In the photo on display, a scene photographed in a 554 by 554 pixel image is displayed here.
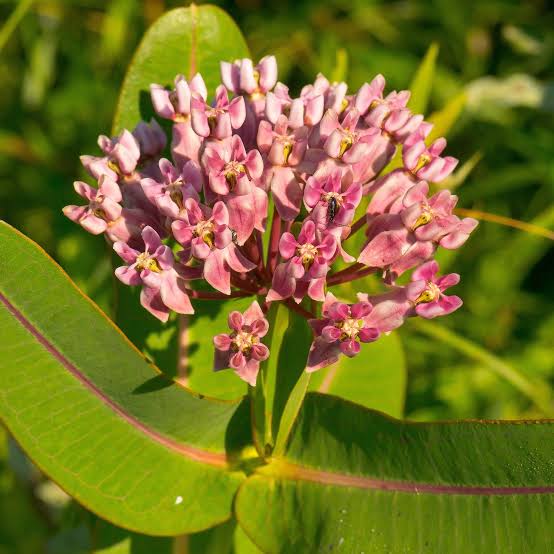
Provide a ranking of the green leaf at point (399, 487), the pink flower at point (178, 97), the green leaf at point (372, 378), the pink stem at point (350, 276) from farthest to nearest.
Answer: the green leaf at point (372, 378) < the pink flower at point (178, 97) < the pink stem at point (350, 276) < the green leaf at point (399, 487)

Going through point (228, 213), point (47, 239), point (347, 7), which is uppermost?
point (347, 7)

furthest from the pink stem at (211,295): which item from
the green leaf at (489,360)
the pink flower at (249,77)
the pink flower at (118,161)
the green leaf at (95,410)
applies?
the green leaf at (489,360)

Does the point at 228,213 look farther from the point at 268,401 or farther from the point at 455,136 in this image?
the point at 455,136

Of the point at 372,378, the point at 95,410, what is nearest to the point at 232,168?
the point at 95,410

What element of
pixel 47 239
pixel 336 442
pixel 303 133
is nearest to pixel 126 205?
pixel 303 133

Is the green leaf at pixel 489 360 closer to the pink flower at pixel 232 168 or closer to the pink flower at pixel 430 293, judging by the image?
the pink flower at pixel 430 293

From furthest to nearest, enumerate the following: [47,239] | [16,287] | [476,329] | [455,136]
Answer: [47,239] → [455,136] → [476,329] → [16,287]

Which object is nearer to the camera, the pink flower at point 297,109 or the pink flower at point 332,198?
the pink flower at point 332,198
